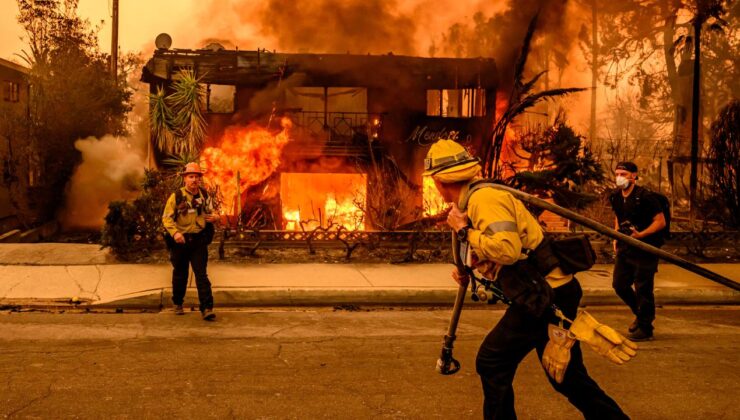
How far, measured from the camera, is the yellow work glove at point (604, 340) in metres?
3.51

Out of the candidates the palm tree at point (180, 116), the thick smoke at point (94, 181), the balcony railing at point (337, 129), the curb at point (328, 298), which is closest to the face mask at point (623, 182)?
the curb at point (328, 298)

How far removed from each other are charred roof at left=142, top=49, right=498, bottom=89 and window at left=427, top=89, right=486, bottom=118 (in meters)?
0.62

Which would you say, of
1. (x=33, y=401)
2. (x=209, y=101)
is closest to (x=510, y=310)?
(x=33, y=401)

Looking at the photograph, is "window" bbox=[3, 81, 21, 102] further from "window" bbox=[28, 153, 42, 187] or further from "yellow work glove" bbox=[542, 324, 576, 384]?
"yellow work glove" bbox=[542, 324, 576, 384]

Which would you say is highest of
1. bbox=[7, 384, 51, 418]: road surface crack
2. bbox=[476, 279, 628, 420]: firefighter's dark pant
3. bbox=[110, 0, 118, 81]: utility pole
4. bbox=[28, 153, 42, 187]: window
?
bbox=[110, 0, 118, 81]: utility pole

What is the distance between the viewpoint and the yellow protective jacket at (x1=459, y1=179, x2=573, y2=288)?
3510mm

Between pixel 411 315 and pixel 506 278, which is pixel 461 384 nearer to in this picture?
pixel 506 278

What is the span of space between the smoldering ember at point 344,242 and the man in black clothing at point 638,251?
0.08 feet

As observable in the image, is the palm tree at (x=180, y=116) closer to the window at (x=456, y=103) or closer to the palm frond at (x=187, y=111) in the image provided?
the palm frond at (x=187, y=111)

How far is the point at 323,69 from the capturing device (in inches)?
733

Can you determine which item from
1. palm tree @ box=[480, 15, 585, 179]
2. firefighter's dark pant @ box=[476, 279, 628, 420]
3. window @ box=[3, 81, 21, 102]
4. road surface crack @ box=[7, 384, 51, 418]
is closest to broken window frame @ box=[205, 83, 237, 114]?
window @ box=[3, 81, 21, 102]

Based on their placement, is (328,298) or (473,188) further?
(328,298)

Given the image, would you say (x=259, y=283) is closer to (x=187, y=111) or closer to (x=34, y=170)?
(x=187, y=111)

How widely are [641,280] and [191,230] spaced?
452 cm
